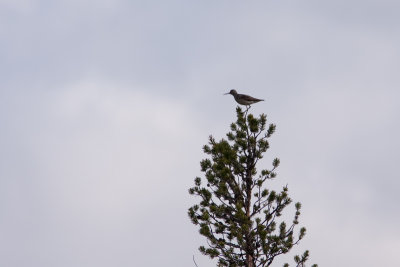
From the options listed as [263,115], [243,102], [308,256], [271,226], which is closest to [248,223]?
[271,226]

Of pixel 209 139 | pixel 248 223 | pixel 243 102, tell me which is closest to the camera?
pixel 248 223

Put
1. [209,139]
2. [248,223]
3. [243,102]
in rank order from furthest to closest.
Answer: [243,102]
[209,139]
[248,223]

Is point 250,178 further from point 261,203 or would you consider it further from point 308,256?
point 308,256

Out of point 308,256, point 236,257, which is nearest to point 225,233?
point 236,257

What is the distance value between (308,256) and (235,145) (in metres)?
4.69

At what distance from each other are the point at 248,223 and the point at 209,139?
3.59 metres

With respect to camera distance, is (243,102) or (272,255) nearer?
(272,255)

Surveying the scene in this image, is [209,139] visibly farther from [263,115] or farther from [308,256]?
[308,256]

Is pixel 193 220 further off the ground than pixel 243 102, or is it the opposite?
pixel 243 102

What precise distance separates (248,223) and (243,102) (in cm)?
556

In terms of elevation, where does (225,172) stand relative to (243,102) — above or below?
below

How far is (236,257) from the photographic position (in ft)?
73.7

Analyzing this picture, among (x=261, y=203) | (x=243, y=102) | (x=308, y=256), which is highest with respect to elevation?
(x=243, y=102)

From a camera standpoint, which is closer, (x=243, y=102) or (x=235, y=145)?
(x=235, y=145)
